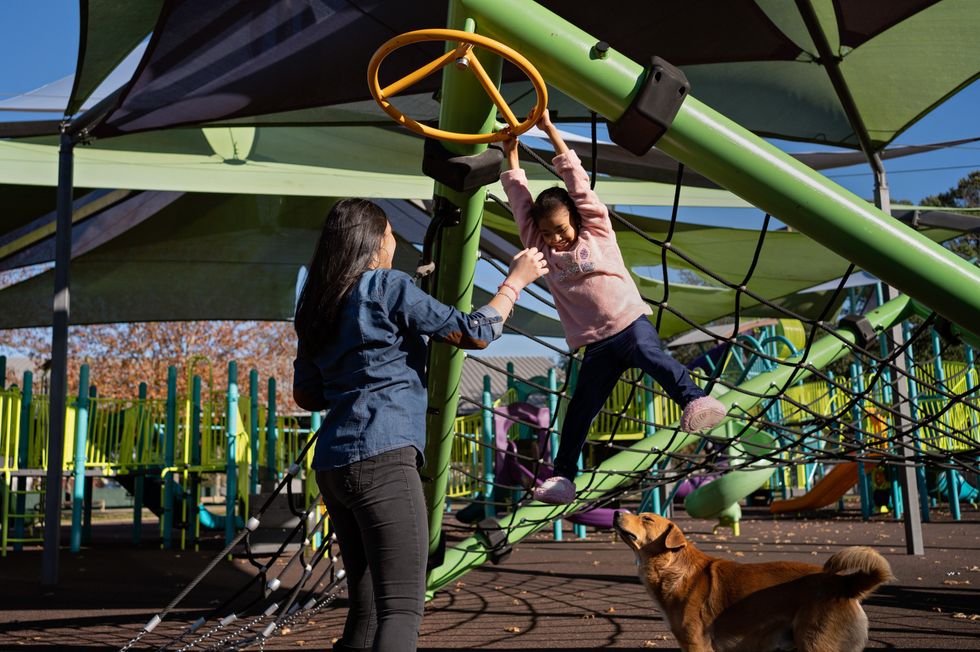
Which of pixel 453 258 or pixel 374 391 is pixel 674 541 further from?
pixel 374 391

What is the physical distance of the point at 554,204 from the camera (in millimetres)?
2707

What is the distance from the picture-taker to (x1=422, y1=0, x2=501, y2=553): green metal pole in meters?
2.52

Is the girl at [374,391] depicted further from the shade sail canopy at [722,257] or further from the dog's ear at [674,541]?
the shade sail canopy at [722,257]

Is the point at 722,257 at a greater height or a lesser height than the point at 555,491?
greater

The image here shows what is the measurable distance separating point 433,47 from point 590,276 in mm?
2577

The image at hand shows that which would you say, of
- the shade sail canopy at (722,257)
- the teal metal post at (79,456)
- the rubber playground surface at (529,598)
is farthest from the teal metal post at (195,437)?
the shade sail canopy at (722,257)

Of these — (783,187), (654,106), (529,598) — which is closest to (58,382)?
(529,598)

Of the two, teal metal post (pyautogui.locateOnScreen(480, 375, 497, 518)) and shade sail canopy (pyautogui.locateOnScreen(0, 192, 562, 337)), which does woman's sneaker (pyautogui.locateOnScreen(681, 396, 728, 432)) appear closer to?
teal metal post (pyautogui.locateOnScreen(480, 375, 497, 518))

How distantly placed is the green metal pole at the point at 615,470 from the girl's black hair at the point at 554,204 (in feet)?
4.45

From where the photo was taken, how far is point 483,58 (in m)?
2.47

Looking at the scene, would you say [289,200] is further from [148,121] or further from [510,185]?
[510,185]

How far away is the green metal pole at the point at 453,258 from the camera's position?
99.3 inches

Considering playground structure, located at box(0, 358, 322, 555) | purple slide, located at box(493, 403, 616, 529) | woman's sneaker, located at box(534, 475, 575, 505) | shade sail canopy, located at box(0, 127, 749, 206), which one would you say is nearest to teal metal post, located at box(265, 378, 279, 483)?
playground structure, located at box(0, 358, 322, 555)

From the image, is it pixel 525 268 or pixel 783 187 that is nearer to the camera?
pixel 783 187
